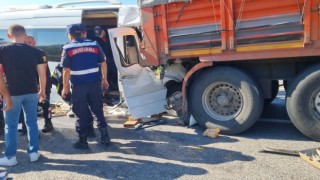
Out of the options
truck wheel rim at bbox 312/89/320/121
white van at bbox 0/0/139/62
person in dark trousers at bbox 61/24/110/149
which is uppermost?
white van at bbox 0/0/139/62

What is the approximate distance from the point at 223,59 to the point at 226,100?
2.10 ft

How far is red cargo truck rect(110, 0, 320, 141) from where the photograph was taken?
456 cm

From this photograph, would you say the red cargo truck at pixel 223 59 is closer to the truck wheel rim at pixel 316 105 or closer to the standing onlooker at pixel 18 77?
the truck wheel rim at pixel 316 105

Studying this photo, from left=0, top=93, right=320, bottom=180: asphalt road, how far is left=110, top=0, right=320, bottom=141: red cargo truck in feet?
1.10

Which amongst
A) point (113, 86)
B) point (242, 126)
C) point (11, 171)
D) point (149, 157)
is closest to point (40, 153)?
point (11, 171)

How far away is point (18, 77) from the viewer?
Answer: 13.9 feet

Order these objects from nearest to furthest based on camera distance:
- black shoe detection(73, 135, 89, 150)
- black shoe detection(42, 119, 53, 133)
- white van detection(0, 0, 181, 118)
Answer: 1. black shoe detection(73, 135, 89, 150)
2. white van detection(0, 0, 181, 118)
3. black shoe detection(42, 119, 53, 133)

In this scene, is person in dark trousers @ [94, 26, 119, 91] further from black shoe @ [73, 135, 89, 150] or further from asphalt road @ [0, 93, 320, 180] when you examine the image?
black shoe @ [73, 135, 89, 150]

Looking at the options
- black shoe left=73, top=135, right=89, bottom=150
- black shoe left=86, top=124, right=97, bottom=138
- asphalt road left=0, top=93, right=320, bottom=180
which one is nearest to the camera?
asphalt road left=0, top=93, right=320, bottom=180

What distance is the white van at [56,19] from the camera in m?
6.58

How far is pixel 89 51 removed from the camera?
4.73 m

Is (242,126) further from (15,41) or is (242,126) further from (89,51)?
(15,41)

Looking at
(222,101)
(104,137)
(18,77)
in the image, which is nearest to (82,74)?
(18,77)

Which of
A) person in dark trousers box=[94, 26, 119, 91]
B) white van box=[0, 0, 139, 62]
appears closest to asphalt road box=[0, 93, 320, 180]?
person in dark trousers box=[94, 26, 119, 91]
